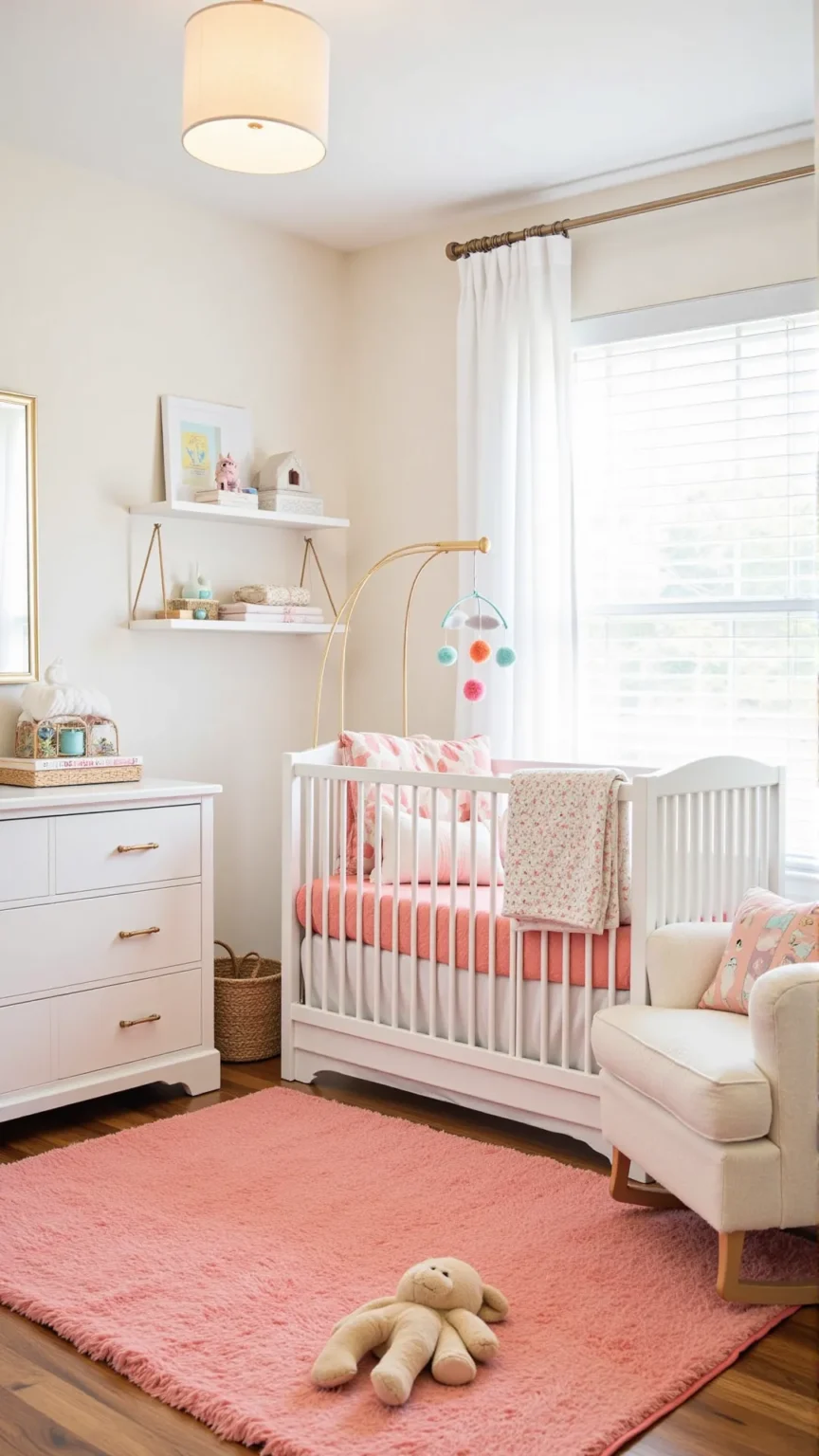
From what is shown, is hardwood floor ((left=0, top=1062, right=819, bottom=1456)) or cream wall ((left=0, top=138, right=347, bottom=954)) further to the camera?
cream wall ((left=0, top=138, right=347, bottom=954))

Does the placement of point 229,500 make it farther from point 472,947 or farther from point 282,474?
point 472,947

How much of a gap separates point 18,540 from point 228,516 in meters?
0.65

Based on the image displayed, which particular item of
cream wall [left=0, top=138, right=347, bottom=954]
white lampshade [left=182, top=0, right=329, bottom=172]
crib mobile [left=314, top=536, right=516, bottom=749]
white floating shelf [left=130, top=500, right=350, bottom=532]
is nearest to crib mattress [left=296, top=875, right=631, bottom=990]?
crib mobile [left=314, top=536, right=516, bottom=749]

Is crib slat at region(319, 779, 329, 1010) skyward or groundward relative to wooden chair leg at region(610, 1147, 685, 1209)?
skyward

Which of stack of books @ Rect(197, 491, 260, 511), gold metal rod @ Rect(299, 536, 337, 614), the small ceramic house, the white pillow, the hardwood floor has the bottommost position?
the hardwood floor

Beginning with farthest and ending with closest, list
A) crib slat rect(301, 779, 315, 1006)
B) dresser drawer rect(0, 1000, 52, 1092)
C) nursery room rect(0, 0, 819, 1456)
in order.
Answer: crib slat rect(301, 779, 315, 1006)
dresser drawer rect(0, 1000, 52, 1092)
nursery room rect(0, 0, 819, 1456)

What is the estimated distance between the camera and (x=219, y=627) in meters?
3.72

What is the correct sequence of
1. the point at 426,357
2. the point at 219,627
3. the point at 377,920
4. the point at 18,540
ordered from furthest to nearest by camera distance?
the point at 426,357 → the point at 219,627 → the point at 18,540 → the point at 377,920

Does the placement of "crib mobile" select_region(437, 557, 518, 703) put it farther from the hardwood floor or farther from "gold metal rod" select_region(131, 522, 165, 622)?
the hardwood floor

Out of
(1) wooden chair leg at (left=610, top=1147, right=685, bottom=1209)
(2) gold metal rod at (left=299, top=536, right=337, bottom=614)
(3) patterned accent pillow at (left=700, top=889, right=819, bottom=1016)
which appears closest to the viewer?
(3) patterned accent pillow at (left=700, top=889, right=819, bottom=1016)

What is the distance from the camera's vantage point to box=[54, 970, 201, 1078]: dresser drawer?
10.0 ft

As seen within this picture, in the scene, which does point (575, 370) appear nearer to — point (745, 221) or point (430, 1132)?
point (745, 221)


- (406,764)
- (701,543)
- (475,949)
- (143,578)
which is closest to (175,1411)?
(475,949)

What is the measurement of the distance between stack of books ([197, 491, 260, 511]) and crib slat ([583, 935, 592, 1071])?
171cm
